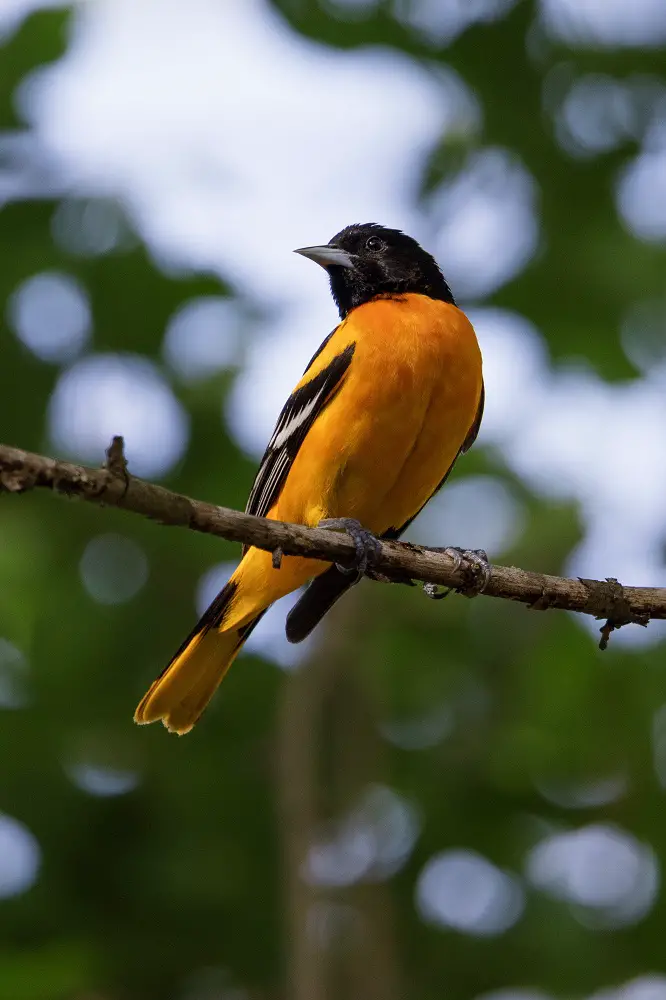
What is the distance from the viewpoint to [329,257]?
6168 millimetres

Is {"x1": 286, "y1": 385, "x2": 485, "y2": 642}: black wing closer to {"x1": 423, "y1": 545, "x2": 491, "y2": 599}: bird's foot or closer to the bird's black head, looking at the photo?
{"x1": 423, "y1": 545, "x2": 491, "y2": 599}: bird's foot

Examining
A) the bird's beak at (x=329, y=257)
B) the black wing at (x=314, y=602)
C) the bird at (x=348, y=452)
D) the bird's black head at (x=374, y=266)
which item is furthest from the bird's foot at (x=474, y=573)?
the bird's beak at (x=329, y=257)

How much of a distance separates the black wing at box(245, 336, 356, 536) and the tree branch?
1134 mm

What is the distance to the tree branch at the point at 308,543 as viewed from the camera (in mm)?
3059

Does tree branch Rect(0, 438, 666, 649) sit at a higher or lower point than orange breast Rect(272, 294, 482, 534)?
lower

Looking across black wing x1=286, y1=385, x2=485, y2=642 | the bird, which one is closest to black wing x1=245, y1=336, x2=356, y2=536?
the bird

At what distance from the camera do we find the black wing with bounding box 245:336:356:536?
17.0 feet

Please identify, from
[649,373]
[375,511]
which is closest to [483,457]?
[649,373]

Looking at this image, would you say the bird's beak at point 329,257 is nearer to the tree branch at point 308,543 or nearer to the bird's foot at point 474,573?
the tree branch at point 308,543

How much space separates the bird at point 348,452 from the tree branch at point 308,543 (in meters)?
0.61

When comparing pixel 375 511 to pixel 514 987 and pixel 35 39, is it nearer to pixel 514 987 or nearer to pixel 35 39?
pixel 514 987

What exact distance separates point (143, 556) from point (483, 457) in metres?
2.22

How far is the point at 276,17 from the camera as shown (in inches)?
251

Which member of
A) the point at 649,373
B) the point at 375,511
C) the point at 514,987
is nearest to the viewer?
the point at 375,511
